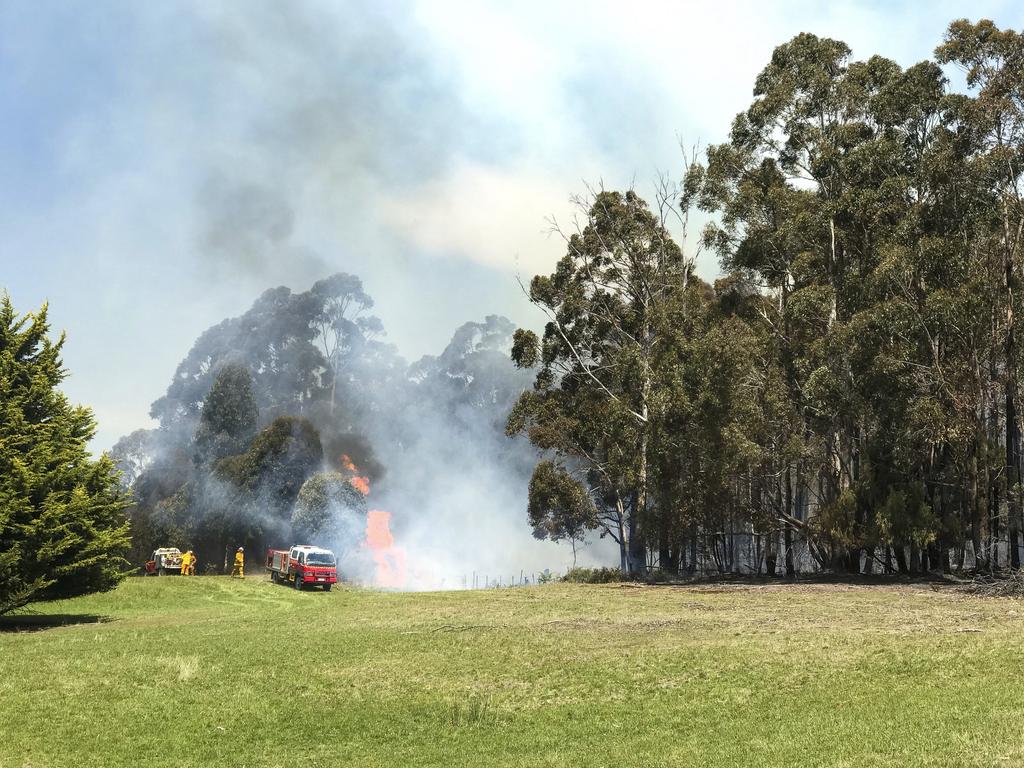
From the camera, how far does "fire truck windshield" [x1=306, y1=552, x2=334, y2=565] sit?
46.8m

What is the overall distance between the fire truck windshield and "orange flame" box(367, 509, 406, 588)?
77.7ft

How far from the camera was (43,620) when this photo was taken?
107 feet

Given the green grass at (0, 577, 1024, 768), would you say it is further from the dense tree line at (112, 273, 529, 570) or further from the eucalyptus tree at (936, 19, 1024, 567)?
the dense tree line at (112, 273, 529, 570)

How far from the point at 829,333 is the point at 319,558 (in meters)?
27.7

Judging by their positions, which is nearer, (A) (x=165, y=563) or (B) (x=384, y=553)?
(A) (x=165, y=563)

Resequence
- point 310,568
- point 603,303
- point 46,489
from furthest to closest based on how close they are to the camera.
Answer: point 603,303
point 310,568
point 46,489

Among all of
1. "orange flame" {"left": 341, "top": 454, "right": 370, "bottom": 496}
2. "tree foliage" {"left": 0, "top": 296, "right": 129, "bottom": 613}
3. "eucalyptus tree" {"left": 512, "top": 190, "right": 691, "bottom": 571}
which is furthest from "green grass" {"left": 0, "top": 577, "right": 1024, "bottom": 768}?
"orange flame" {"left": 341, "top": 454, "right": 370, "bottom": 496}

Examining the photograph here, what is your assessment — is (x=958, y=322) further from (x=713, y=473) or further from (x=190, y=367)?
(x=190, y=367)

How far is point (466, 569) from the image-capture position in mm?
81625

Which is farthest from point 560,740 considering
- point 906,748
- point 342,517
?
point 342,517

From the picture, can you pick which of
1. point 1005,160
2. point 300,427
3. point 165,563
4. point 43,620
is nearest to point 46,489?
point 43,620

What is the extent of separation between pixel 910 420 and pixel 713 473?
356 inches

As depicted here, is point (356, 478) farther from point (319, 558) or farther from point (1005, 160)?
point (1005, 160)

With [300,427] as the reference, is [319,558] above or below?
below
